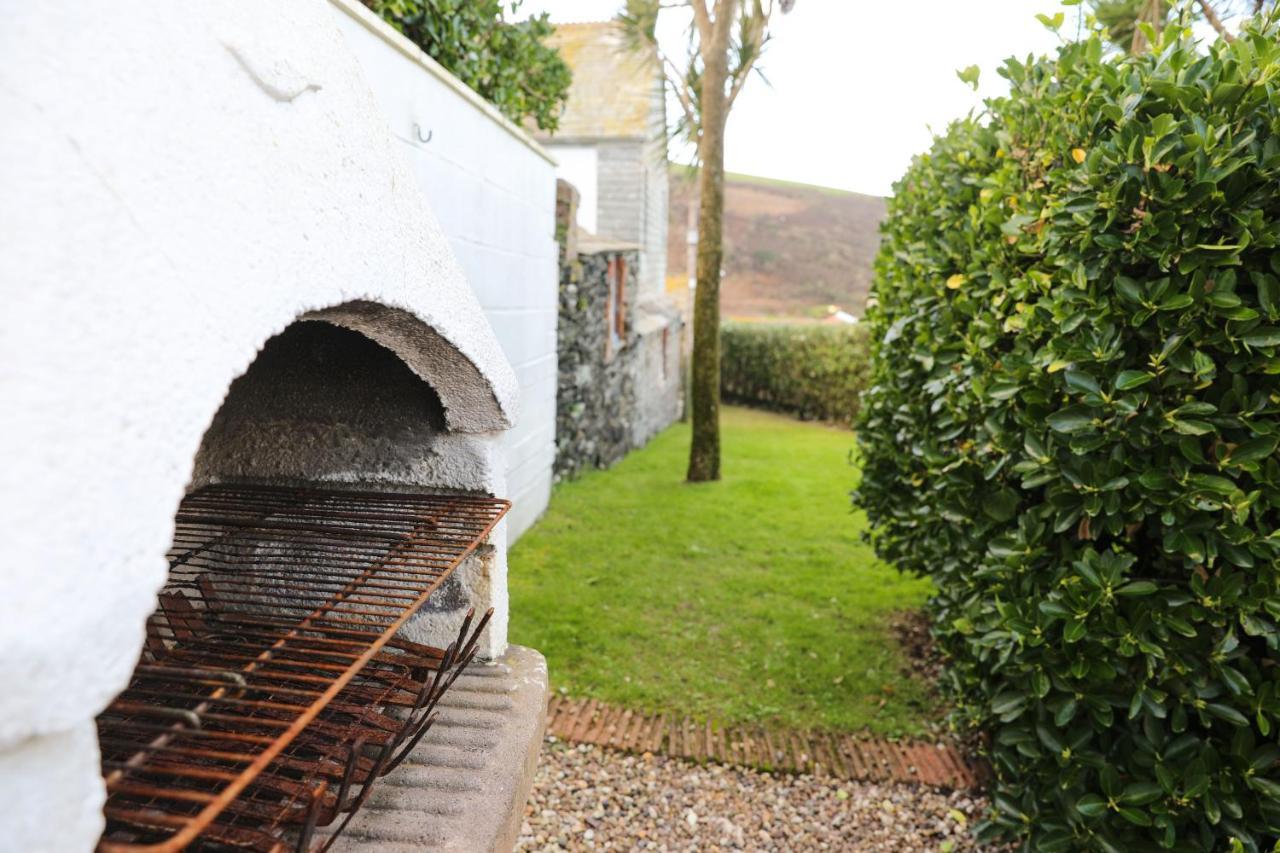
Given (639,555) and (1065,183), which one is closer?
(1065,183)

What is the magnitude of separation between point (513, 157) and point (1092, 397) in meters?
3.94

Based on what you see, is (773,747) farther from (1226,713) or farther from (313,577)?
(313,577)

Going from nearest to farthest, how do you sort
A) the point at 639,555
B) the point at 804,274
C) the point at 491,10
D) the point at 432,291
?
the point at 432,291 → the point at 491,10 → the point at 639,555 → the point at 804,274

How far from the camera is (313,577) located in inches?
87.8

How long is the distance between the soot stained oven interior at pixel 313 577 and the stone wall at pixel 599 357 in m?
4.96

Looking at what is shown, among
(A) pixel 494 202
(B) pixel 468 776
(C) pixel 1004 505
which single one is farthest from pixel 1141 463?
(A) pixel 494 202

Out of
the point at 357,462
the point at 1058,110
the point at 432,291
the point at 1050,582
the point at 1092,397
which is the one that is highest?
the point at 1058,110

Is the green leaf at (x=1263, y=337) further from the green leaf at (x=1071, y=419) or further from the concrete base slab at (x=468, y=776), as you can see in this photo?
the concrete base slab at (x=468, y=776)

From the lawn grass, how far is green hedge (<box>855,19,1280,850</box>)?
1.34 m

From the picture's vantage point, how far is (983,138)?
11.6 feet

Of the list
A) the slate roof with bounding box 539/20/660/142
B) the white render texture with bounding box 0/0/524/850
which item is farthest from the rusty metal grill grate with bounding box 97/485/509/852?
the slate roof with bounding box 539/20/660/142

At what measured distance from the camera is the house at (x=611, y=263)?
7.93 meters

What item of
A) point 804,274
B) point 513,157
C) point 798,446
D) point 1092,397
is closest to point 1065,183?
point 1092,397

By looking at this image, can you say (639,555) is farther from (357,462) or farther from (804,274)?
(804,274)
